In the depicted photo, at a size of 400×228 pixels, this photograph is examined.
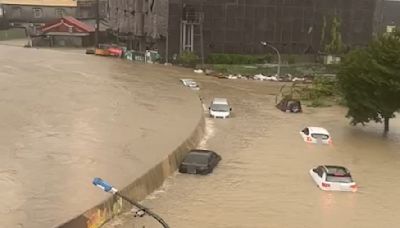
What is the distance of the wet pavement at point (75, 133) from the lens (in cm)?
2184

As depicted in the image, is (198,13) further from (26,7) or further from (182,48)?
(26,7)

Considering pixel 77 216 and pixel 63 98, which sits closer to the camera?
pixel 77 216

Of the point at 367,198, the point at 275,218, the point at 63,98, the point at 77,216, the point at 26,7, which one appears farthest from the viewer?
the point at 26,7

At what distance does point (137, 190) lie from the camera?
79.7ft

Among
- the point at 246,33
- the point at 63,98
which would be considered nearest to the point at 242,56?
the point at 246,33

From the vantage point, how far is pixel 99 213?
21016 mm

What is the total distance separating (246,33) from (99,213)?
57.0m

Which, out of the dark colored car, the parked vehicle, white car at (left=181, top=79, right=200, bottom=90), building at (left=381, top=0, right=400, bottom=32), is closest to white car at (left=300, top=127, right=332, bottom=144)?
the dark colored car

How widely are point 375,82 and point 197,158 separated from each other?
1393cm

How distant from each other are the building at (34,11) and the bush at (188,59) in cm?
5002

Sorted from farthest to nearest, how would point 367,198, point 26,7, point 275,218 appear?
point 26,7, point 367,198, point 275,218

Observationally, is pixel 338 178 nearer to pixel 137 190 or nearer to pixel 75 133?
pixel 137 190

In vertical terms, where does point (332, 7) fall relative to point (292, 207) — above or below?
above

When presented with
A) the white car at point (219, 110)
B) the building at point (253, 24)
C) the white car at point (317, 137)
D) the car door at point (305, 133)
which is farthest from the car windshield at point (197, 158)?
the building at point (253, 24)
